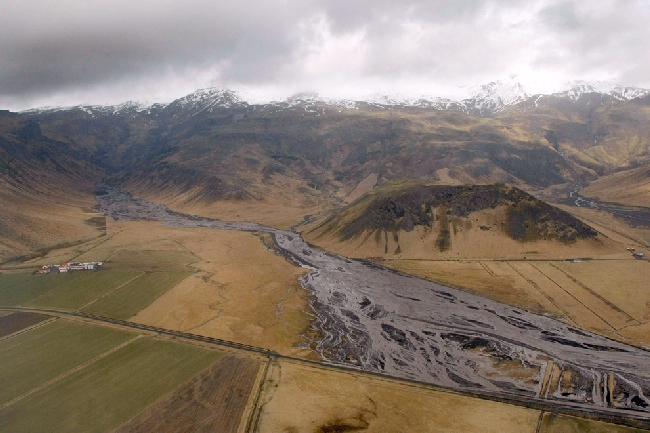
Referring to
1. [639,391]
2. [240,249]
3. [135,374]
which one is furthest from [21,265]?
[639,391]

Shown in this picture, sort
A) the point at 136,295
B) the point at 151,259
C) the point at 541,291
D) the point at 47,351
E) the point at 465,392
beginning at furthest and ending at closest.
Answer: the point at 151,259
the point at 136,295
the point at 541,291
the point at 47,351
the point at 465,392

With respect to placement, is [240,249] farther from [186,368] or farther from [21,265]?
[186,368]

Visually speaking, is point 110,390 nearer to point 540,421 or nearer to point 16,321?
point 16,321

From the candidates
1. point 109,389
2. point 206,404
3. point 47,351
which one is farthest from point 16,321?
point 206,404

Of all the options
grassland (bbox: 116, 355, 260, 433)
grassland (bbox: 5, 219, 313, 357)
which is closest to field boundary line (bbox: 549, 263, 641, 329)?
grassland (bbox: 5, 219, 313, 357)

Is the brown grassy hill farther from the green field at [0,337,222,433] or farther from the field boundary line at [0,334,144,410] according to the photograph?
the field boundary line at [0,334,144,410]
